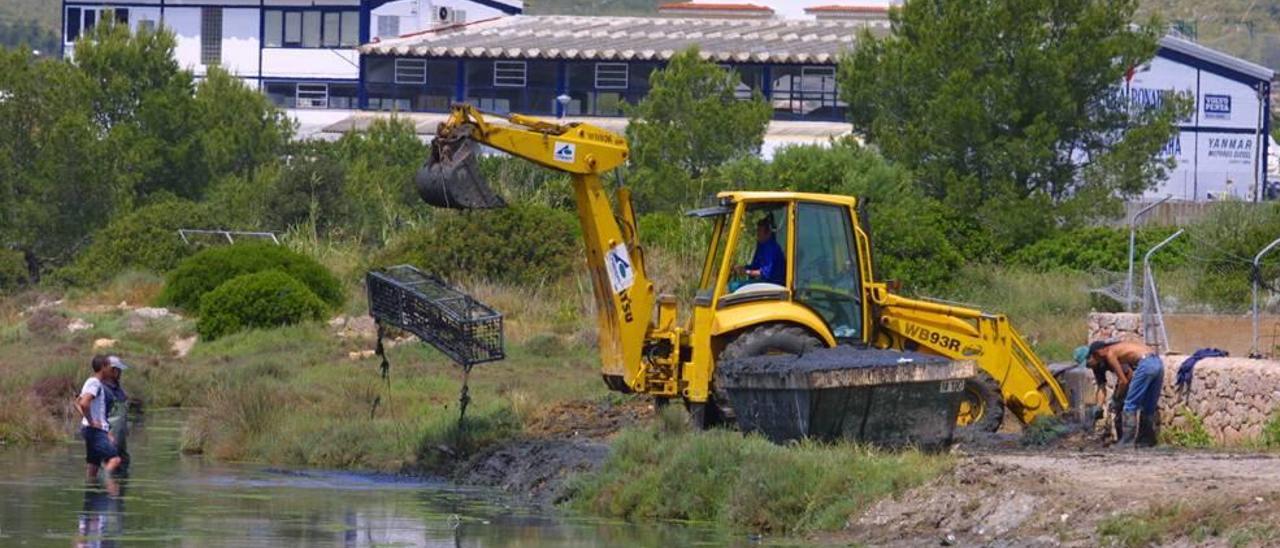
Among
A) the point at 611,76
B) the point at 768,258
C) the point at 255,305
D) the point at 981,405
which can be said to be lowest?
the point at 255,305

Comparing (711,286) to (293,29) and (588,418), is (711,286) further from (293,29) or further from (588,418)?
(293,29)

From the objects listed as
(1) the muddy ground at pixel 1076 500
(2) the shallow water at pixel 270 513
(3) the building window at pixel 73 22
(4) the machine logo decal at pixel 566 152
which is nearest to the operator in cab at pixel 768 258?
(4) the machine logo decal at pixel 566 152

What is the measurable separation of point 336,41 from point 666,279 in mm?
51518

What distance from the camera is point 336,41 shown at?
8881 cm

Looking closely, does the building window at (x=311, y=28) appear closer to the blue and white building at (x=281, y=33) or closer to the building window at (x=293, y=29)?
the blue and white building at (x=281, y=33)

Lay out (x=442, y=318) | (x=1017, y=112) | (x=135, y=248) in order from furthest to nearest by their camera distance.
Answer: (x=135, y=248) < (x=1017, y=112) < (x=442, y=318)

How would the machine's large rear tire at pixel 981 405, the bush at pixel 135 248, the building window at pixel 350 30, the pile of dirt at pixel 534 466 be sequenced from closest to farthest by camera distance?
the pile of dirt at pixel 534 466 < the machine's large rear tire at pixel 981 405 < the bush at pixel 135 248 < the building window at pixel 350 30

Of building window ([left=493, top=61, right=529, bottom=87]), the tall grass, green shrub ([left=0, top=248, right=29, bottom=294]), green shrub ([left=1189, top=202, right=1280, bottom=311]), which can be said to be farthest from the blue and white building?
the tall grass

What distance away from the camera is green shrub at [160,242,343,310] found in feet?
137

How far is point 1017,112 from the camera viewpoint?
146 feet

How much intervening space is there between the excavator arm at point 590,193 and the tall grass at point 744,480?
1.80 metres

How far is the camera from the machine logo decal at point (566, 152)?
21828mm

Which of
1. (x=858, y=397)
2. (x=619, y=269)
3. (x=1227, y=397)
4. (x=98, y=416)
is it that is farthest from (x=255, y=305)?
(x=1227, y=397)

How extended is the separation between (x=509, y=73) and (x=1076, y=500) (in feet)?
200
